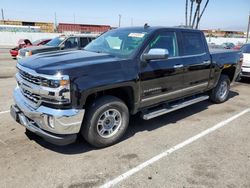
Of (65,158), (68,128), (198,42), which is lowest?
(65,158)

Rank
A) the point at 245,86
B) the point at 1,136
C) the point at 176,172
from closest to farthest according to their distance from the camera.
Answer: the point at 176,172 → the point at 1,136 → the point at 245,86

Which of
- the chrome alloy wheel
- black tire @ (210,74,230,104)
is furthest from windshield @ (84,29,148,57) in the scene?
black tire @ (210,74,230,104)

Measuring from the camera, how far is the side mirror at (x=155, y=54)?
4277 millimetres

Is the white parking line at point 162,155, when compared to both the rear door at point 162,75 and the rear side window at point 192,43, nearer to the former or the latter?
the rear door at point 162,75

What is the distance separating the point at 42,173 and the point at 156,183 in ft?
4.95

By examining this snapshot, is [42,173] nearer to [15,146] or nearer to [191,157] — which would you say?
[15,146]

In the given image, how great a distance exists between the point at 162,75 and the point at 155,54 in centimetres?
62

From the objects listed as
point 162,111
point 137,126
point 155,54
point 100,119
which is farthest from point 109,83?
point 137,126

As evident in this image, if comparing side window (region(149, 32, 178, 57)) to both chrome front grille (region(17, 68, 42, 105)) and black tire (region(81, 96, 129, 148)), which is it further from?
chrome front grille (region(17, 68, 42, 105))

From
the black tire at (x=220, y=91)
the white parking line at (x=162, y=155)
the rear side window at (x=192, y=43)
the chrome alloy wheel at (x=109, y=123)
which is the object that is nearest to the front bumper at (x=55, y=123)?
the chrome alloy wheel at (x=109, y=123)

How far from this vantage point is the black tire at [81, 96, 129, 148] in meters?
3.93

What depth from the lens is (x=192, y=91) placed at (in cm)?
585

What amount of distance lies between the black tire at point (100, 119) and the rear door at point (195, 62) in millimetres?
1791

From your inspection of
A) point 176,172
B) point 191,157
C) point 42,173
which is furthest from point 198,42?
point 42,173
